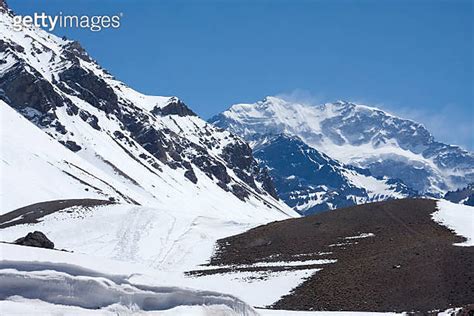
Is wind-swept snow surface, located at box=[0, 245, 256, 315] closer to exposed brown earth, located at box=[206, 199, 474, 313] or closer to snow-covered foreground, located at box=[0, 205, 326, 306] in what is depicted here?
exposed brown earth, located at box=[206, 199, 474, 313]

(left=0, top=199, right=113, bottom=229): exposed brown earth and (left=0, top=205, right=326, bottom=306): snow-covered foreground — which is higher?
(left=0, top=199, right=113, bottom=229): exposed brown earth

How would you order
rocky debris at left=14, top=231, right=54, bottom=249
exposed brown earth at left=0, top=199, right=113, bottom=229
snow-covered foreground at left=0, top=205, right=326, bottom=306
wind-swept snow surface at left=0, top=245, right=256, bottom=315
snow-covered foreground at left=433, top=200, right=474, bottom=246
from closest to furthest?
wind-swept snow surface at left=0, top=245, right=256, bottom=315 < rocky debris at left=14, top=231, right=54, bottom=249 < snow-covered foreground at left=0, top=205, right=326, bottom=306 < snow-covered foreground at left=433, top=200, right=474, bottom=246 < exposed brown earth at left=0, top=199, right=113, bottom=229

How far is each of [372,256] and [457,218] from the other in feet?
52.6

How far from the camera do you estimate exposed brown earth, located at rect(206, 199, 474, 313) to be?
38.9m

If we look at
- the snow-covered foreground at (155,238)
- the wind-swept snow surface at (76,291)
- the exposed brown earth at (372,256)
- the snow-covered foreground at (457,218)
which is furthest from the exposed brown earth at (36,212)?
the wind-swept snow surface at (76,291)

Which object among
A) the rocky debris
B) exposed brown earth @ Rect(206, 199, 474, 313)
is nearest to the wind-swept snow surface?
the rocky debris

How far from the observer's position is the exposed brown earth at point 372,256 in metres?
38.9

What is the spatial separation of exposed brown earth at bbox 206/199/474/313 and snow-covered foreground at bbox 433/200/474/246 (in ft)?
2.56

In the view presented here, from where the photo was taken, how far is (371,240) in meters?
56.3

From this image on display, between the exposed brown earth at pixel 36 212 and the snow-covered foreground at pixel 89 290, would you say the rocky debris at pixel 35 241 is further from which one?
the exposed brown earth at pixel 36 212

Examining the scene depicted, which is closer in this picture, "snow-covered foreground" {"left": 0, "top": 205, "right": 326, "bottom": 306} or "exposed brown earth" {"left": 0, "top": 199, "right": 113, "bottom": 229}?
"snow-covered foreground" {"left": 0, "top": 205, "right": 326, "bottom": 306}

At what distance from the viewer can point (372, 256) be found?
1946 inches

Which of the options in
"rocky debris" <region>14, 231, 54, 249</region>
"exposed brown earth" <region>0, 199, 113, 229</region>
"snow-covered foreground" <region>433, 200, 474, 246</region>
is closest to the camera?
"rocky debris" <region>14, 231, 54, 249</region>

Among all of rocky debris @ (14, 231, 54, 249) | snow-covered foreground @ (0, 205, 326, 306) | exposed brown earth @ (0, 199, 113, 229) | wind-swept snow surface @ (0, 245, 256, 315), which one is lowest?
wind-swept snow surface @ (0, 245, 256, 315)
